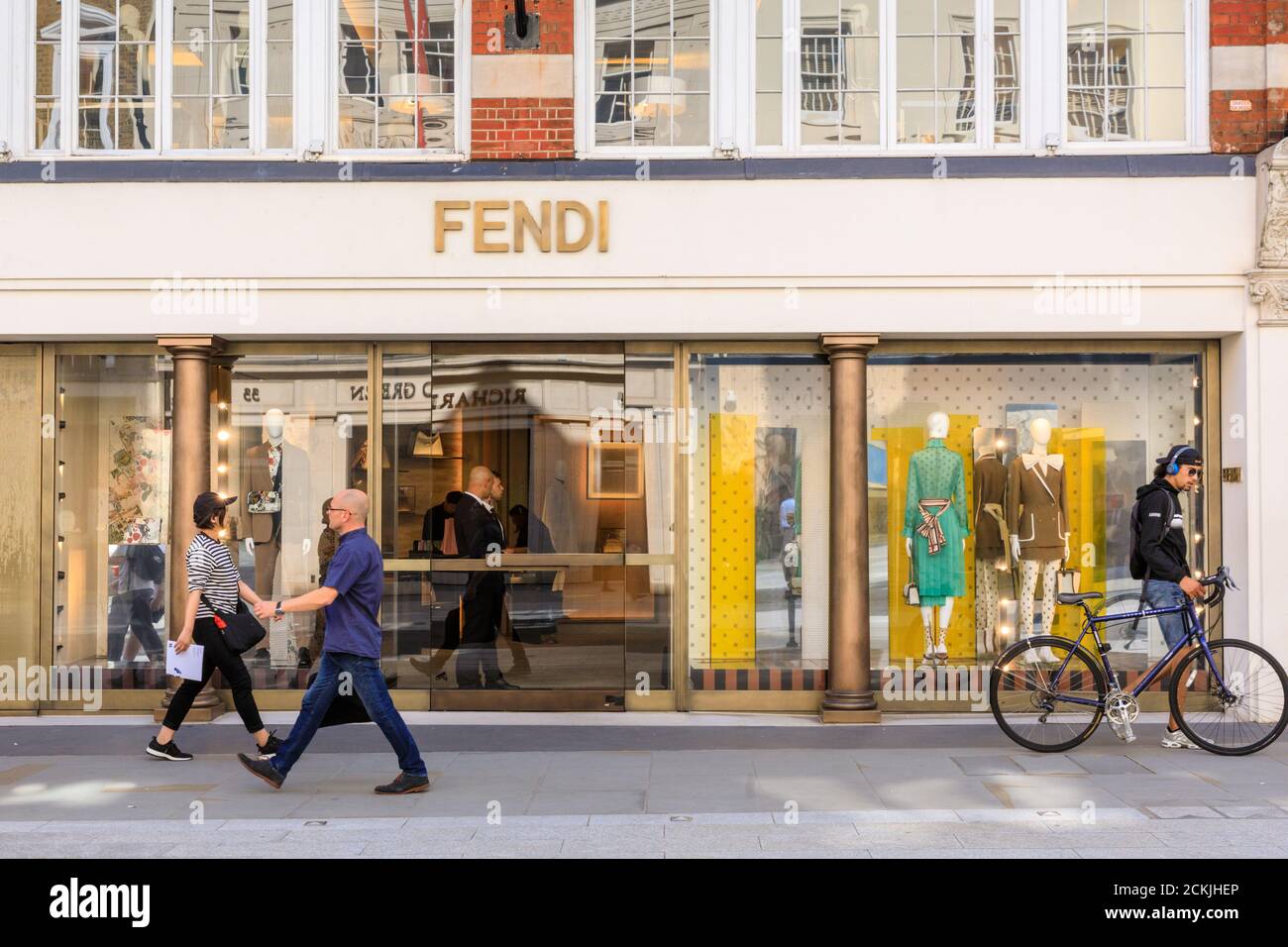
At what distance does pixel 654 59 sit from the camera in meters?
10.3

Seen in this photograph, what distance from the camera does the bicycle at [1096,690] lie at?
341 inches

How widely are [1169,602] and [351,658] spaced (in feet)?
18.3

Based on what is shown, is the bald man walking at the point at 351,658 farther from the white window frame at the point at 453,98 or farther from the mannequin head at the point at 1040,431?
the mannequin head at the point at 1040,431

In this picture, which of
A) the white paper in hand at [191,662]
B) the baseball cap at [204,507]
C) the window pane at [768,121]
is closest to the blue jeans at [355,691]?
the white paper in hand at [191,662]

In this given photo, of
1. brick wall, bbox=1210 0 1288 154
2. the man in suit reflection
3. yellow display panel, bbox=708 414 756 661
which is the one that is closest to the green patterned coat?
yellow display panel, bbox=708 414 756 661

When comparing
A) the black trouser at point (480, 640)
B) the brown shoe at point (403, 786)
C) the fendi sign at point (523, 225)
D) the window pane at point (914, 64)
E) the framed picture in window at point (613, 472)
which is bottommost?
the brown shoe at point (403, 786)

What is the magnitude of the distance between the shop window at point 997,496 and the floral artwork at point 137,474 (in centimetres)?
593

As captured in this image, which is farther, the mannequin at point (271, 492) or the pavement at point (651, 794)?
the mannequin at point (271, 492)

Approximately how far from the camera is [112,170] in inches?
396

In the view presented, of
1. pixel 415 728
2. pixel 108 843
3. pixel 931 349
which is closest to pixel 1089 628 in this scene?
pixel 931 349

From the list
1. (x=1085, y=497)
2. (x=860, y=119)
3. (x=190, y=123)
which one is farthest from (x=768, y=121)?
(x=190, y=123)

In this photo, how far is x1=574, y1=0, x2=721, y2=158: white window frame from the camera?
400 inches

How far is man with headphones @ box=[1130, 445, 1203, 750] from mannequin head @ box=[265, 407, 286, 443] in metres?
6.72

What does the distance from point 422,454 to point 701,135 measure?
11.3 feet
